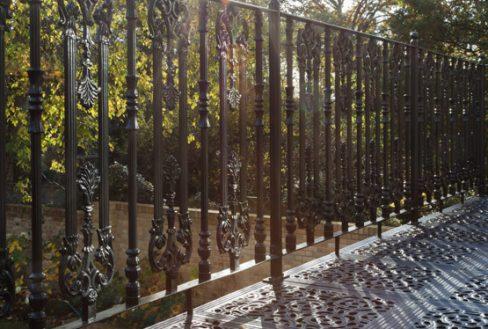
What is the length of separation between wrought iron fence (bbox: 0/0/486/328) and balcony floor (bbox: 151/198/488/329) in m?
0.15

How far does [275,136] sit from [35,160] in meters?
1.40

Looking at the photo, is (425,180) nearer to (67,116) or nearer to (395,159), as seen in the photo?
(395,159)

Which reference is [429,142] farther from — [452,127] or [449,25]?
[449,25]

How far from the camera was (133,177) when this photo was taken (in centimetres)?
207

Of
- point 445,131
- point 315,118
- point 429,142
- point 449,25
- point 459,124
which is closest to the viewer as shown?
point 315,118

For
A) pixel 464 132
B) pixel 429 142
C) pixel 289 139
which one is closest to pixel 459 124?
pixel 464 132

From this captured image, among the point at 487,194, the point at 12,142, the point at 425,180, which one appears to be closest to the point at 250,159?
the point at 12,142

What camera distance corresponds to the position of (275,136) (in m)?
2.88

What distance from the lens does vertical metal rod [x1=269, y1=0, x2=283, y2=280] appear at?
9.42 feet

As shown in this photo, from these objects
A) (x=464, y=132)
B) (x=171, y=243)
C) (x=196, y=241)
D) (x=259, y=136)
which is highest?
(x=464, y=132)

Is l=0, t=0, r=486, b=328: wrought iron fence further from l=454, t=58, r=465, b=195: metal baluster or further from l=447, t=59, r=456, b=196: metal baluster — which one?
l=454, t=58, r=465, b=195: metal baluster

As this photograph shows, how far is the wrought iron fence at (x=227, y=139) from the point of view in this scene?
70.7 inches

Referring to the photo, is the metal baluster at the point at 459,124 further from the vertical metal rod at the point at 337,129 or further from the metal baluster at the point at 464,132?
the vertical metal rod at the point at 337,129

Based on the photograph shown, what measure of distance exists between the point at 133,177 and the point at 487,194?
16.4ft
